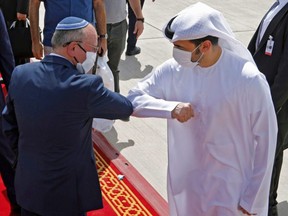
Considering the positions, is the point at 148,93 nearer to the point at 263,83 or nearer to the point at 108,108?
the point at 108,108

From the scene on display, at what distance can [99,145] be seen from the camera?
16.6 feet

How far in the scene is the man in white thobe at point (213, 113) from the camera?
256 cm

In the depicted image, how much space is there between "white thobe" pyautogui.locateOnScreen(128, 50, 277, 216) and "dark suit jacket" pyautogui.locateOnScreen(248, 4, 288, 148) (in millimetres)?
753

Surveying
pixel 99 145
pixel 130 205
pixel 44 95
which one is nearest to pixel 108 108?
pixel 44 95

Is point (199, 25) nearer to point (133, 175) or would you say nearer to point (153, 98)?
point (153, 98)

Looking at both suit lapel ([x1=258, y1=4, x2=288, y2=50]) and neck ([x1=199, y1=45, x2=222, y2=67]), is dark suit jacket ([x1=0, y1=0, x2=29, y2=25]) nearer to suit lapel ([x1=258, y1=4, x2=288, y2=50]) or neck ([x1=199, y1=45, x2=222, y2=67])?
suit lapel ([x1=258, y1=4, x2=288, y2=50])

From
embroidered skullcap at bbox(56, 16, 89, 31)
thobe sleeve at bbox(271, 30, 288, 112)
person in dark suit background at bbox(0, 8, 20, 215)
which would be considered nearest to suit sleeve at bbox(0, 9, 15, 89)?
person in dark suit background at bbox(0, 8, 20, 215)

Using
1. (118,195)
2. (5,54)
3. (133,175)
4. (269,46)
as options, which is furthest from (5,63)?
(269,46)

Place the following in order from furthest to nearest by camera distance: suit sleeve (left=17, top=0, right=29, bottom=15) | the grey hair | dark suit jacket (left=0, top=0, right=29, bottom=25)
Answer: dark suit jacket (left=0, top=0, right=29, bottom=25)
suit sleeve (left=17, top=0, right=29, bottom=15)
the grey hair

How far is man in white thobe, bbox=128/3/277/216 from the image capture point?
256 centimetres

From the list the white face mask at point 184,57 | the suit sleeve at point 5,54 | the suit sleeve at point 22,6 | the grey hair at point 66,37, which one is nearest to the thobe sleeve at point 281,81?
the white face mask at point 184,57

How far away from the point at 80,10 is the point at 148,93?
1.69 m

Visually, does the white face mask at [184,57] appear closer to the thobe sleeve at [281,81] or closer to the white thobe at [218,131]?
the white thobe at [218,131]

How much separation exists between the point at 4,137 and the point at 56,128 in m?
1.34
